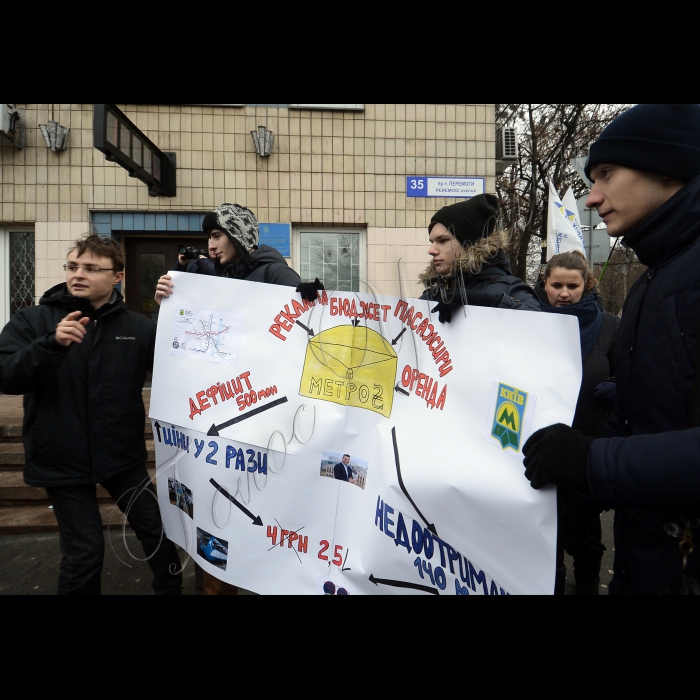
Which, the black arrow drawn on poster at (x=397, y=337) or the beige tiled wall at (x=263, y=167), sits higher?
the beige tiled wall at (x=263, y=167)

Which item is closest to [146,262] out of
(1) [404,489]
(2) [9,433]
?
(2) [9,433]

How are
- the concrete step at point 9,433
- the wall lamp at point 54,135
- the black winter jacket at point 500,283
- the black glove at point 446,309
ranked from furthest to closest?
the wall lamp at point 54,135 → the concrete step at point 9,433 → the black winter jacket at point 500,283 → the black glove at point 446,309

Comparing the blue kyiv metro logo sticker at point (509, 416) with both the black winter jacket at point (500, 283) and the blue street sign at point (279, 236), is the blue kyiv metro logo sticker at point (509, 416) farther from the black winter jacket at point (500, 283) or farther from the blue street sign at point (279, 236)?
the blue street sign at point (279, 236)

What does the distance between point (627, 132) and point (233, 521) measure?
1.67 meters

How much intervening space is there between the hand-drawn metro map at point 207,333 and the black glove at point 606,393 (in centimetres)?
164

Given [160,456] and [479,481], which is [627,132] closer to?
[479,481]

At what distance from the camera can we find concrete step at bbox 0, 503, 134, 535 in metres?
3.57

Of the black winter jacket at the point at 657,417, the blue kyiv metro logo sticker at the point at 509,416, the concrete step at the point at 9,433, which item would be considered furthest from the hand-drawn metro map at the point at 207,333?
the concrete step at the point at 9,433

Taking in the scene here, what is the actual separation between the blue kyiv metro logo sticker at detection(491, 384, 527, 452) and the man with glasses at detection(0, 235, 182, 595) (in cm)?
159

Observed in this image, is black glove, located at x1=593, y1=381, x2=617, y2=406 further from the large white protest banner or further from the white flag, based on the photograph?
the white flag

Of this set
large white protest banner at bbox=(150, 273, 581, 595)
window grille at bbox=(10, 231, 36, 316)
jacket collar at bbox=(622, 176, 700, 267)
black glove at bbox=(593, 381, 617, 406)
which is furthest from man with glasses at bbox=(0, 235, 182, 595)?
window grille at bbox=(10, 231, 36, 316)

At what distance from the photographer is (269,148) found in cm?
626

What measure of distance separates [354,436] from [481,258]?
2.69ft

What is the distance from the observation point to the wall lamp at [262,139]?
6.20m
